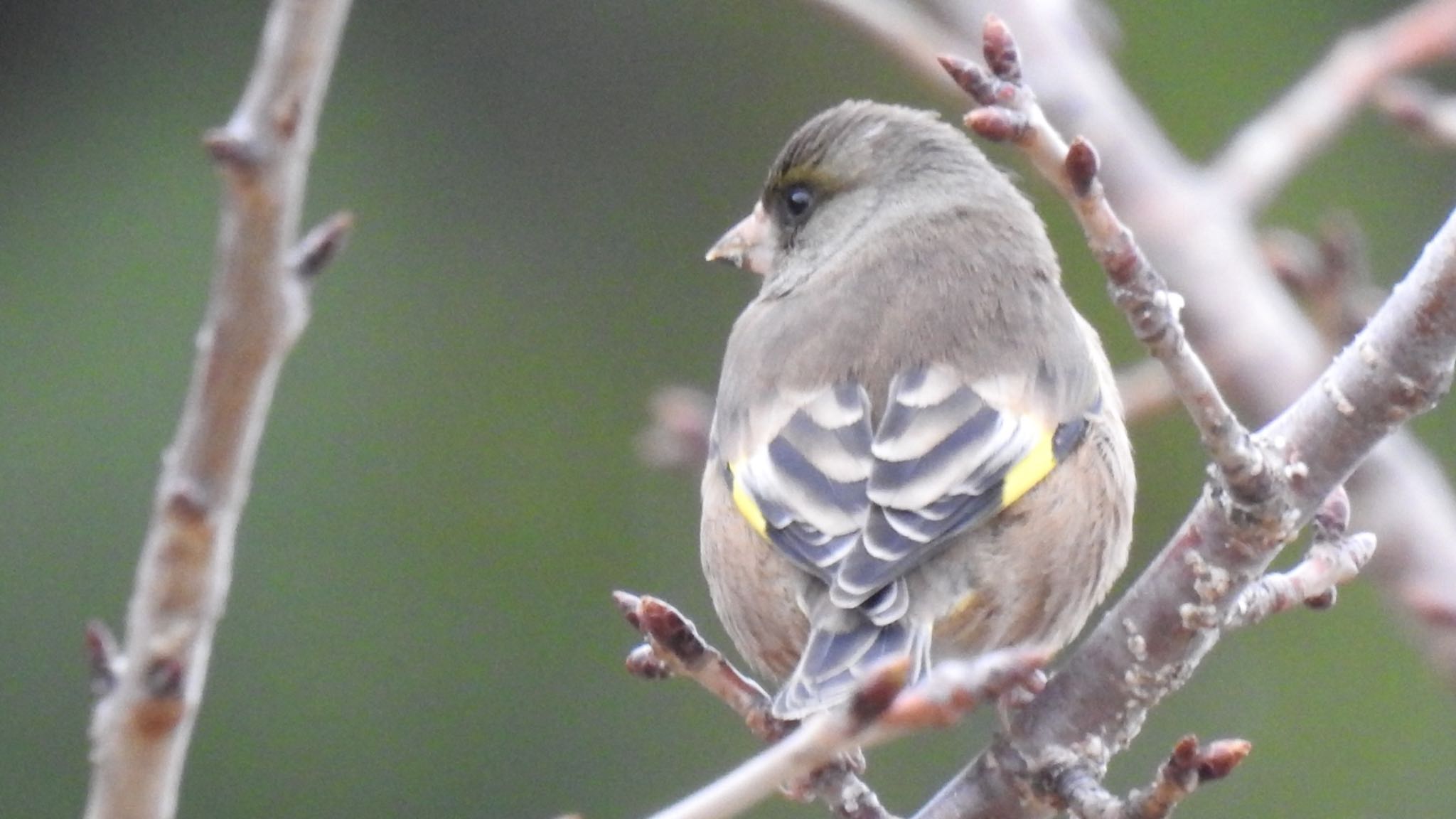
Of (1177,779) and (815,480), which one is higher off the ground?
(815,480)

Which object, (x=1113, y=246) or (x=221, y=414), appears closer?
(x=221, y=414)

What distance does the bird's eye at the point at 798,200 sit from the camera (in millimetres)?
4699

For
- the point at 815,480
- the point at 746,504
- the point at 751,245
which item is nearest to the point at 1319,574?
the point at 815,480

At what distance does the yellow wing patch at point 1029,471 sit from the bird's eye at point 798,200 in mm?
1239

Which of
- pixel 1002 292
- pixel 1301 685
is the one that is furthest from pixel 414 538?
pixel 1002 292

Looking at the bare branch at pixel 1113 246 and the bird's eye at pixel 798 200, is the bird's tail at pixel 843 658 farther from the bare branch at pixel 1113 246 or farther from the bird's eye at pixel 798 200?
the bird's eye at pixel 798 200

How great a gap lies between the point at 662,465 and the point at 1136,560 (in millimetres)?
3761

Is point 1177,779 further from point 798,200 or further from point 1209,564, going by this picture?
point 798,200

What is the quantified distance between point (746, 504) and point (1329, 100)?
1.83 m

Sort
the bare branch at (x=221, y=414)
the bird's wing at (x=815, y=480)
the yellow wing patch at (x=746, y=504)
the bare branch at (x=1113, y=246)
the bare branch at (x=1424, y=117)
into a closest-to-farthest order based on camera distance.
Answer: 1. the bare branch at (x=221, y=414)
2. the bare branch at (x=1113, y=246)
3. the bird's wing at (x=815, y=480)
4. the yellow wing patch at (x=746, y=504)
5. the bare branch at (x=1424, y=117)

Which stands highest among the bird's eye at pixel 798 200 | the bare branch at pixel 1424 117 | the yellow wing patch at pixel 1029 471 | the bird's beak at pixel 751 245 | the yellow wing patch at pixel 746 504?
the bird's eye at pixel 798 200

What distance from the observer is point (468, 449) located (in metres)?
8.69

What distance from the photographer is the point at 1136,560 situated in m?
8.27

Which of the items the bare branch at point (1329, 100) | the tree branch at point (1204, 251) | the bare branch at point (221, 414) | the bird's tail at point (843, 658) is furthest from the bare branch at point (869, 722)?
the bare branch at point (1329, 100)
